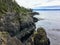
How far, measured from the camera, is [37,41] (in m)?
30.8

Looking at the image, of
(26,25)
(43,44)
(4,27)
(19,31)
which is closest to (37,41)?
(43,44)

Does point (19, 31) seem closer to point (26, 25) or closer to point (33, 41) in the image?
point (26, 25)

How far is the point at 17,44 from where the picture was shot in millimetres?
12523

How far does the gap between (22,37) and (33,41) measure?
354 inches

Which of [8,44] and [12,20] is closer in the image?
[8,44]

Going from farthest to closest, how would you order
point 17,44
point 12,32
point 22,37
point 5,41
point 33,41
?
point 22,37 < point 12,32 < point 33,41 < point 17,44 < point 5,41

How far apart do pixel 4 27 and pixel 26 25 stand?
10959 millimetres

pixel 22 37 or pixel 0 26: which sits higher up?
pixel 0 26

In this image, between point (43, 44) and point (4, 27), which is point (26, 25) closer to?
point (4, 27)

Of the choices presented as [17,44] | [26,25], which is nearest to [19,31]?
[26,25]

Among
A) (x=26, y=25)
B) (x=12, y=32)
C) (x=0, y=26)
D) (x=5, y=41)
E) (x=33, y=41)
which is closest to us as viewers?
(x=5, y=41)

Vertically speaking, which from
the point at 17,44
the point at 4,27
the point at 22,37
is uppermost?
the point at 17,44

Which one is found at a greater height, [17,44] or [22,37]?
[17,44]

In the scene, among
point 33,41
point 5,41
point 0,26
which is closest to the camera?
point 5,41
